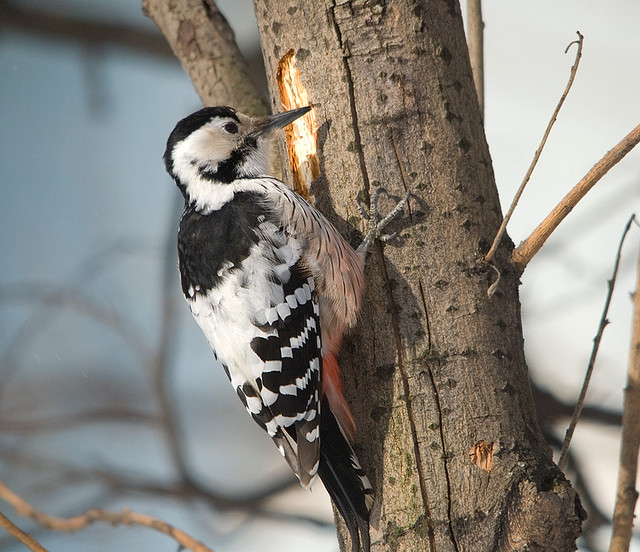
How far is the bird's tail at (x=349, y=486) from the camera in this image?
4.56 ft

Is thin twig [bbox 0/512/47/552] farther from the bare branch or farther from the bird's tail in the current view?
the bare branch

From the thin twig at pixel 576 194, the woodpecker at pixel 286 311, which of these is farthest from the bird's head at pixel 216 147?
the thin twig at pixel 576 194

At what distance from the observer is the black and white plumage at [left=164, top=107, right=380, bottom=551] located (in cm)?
148

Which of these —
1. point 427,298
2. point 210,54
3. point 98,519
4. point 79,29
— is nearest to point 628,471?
point 427,298

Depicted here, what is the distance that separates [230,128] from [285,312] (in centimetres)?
60

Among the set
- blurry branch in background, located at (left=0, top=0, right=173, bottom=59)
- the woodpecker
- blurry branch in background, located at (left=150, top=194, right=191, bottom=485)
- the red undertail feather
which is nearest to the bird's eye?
the woodpecker

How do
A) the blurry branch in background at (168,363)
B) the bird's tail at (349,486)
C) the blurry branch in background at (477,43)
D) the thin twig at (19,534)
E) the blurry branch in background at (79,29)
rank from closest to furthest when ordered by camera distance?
the thin twig at (19,534) < the bird's tail at (349,486) < the blurry branch in background at (477,43) < the blurry branch in background at (168,363) < the blurry branch in background at (79,29)

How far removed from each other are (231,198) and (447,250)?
589mm

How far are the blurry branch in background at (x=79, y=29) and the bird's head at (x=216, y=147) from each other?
190 cm

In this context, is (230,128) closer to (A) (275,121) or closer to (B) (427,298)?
(A) (275,121)

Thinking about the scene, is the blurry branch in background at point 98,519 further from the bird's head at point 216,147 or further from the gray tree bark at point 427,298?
the bird's head at point 216,147

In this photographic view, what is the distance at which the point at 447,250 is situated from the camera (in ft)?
4.72

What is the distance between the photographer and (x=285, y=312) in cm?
156

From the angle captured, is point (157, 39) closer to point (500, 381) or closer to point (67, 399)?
point (67, 399)
